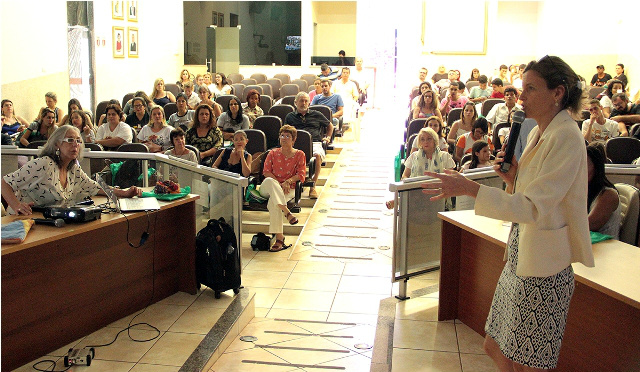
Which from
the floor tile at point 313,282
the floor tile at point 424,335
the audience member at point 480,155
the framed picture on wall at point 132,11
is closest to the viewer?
the floor tile at point 424,335

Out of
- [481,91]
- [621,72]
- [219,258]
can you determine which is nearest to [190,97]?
[481,91]

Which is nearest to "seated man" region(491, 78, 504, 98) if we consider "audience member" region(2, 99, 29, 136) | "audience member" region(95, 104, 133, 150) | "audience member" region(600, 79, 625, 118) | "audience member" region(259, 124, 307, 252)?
"audience member" region(600, 79, 625, 118)

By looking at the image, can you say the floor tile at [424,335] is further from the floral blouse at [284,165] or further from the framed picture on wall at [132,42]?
the framed picture on wall at [132,42]

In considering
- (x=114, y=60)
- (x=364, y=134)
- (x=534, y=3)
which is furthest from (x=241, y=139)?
(x=534, y=3)

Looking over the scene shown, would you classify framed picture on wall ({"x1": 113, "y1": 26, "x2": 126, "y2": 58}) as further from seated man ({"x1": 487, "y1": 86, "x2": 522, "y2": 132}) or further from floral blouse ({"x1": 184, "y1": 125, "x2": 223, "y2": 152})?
seated man ({"x1": 487, "y1": 86, "x2": 522, "y2": 132})

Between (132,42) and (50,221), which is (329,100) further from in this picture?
(50,221)

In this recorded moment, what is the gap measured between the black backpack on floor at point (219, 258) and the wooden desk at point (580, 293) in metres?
1.48

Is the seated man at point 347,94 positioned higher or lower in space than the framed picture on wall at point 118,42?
lower

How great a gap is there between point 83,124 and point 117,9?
676cm

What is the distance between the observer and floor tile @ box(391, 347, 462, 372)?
142 inches

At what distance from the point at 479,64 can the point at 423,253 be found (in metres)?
14.8

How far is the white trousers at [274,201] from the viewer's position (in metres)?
6.48

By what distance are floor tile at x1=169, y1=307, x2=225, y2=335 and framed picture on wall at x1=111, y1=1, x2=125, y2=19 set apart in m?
10.5

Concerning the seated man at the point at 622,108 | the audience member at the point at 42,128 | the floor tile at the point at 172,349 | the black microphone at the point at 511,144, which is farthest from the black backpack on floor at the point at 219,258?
the seated man at the point at 622,108
